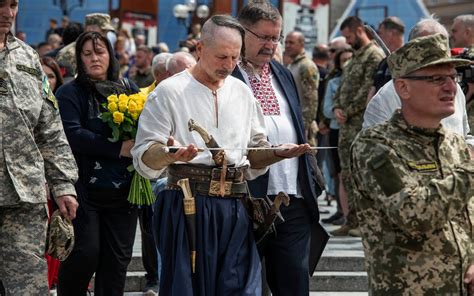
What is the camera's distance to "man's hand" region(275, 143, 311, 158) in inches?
236

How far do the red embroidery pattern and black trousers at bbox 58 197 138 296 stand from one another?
1334mm

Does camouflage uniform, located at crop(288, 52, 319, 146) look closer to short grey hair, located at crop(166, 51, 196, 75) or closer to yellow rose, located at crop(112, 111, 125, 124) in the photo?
short grey hair, located at crop(166, 51, 196, 75)

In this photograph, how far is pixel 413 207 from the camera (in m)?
4.60

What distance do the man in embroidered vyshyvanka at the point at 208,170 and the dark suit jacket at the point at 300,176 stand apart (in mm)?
577

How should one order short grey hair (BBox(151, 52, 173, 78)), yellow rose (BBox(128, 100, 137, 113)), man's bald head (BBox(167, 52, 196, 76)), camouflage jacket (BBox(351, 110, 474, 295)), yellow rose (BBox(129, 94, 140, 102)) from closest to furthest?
camouflage jacket (BBox(351, 110, 474, 295)), yellow rose (BBox(128, 100, 137, 113)), yellow rose (BBox(129, 94, 140, 102)), man's bald head (BBox(167, 52, 196, 76)), short grey hair (BBox(151, 52, 173, 78))

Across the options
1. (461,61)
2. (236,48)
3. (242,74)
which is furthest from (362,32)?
(461,61)

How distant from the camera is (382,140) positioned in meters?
4.80

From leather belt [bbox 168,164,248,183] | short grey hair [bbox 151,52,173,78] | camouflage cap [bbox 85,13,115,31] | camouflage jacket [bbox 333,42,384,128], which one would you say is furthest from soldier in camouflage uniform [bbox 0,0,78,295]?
camouflage cap [bbox 85,13,115,31]

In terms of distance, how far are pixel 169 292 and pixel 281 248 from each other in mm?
962

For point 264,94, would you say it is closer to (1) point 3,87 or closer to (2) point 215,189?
(2) point 215,189

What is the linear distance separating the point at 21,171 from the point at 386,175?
219 centimetres

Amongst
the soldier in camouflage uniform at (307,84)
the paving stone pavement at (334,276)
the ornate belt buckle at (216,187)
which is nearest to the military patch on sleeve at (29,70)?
the ornate belt buckle at (216,187)

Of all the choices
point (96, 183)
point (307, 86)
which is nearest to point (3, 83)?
point (96, 183)

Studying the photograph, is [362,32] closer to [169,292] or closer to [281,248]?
[281,248]
